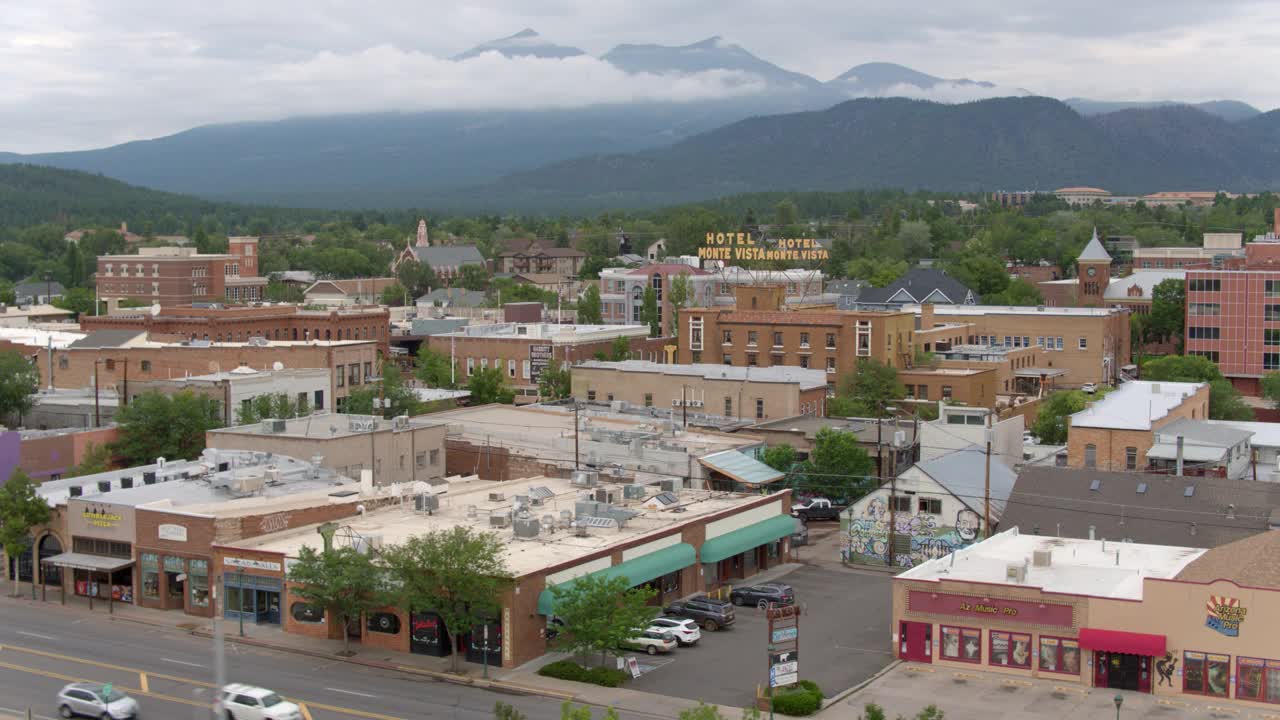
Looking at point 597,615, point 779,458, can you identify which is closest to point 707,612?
point 597,615

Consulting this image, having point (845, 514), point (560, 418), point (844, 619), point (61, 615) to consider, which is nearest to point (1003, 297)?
point (560, 418)

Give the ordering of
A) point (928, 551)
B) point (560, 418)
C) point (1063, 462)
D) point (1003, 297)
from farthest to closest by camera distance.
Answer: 1. point (1003, 297)
2. point (560, 418)
3. point (1063, 462)
4. point (928, 551)

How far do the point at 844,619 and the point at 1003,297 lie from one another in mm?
126850

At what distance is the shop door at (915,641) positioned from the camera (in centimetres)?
4994

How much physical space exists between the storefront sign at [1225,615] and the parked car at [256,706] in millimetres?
27214

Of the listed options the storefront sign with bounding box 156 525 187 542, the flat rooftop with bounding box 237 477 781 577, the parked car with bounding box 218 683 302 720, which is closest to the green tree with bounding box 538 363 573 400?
the flat rooftop with bounding box 237 477 781 577

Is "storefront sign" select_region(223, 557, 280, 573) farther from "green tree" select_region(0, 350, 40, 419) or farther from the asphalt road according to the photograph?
"green tree" select_region(0, 350, 40, 419)

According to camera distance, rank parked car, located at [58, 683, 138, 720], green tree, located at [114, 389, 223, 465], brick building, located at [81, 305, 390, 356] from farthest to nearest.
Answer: brick building, located at [81, 305, 390, 356] < green tree, located at [114, 389, 223, 465] < parked car, located at [58, 683, 138, 720]

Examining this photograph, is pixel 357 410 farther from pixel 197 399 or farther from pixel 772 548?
pixel 772 548

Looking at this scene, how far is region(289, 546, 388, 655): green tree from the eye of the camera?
160 ft

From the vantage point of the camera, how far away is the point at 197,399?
77438 mm

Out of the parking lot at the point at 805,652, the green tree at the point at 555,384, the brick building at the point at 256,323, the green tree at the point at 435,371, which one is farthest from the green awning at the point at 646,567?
the brick building at the point at 256,323

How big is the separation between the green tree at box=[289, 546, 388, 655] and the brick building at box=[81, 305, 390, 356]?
6606 cm

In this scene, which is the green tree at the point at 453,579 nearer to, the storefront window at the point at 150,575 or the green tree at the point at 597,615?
the green tree at the point at 597,615
